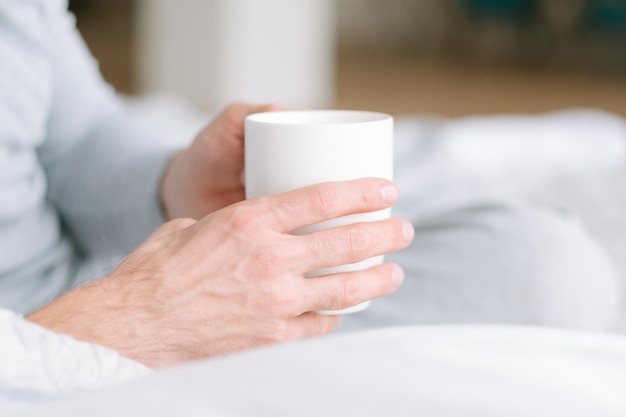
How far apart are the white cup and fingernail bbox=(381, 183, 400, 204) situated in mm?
16

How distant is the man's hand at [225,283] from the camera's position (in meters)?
0.64

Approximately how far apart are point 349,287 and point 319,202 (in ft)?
0.25

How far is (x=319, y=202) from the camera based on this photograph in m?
0.68

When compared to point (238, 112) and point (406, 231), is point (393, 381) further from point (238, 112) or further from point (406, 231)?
point (238, 112)

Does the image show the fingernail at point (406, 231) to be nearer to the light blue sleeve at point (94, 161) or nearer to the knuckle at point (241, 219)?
the knuckle at point (241, 219)

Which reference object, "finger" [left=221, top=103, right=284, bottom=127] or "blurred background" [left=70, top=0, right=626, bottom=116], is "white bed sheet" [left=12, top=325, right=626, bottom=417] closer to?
"finger" [left=221, top=103, right=284, bottom=127]

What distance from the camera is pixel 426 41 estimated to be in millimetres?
7016

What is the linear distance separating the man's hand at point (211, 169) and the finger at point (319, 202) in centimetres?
17

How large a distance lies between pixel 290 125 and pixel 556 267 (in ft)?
1.33

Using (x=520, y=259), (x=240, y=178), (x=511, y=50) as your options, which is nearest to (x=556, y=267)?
(x=520, y=259)

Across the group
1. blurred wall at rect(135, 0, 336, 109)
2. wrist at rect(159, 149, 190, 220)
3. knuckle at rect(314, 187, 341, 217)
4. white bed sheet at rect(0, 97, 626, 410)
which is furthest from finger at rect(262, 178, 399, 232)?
blurred wall at rect(135, 0, 336, 109)

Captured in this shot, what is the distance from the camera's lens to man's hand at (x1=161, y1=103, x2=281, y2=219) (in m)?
0.87

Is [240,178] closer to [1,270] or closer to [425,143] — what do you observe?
[1,270]

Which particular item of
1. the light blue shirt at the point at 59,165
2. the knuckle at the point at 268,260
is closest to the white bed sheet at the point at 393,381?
the knuckle at the point at 268,260
